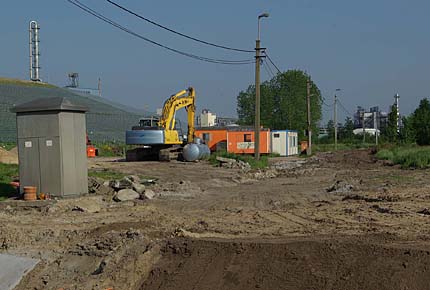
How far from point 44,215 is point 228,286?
24.3 feet

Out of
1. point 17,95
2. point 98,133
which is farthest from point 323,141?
point 17,95

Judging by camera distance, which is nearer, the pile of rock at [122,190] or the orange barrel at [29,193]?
the orange barrel at [29,193]

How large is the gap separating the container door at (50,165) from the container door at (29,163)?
14 centimetres

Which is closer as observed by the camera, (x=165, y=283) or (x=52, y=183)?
(x=165, y=283)

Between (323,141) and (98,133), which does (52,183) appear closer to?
(98,133)

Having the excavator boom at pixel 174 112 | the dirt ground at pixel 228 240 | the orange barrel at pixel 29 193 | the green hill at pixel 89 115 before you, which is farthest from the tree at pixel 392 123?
the orange barrel at pixel 29 193

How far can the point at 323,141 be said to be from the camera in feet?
330

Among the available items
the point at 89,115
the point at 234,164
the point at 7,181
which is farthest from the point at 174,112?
the point at 89,115

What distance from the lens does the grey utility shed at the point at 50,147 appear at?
567 inches

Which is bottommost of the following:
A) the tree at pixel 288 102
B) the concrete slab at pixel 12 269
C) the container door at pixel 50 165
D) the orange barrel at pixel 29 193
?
the concrete slab at pixel 12 269

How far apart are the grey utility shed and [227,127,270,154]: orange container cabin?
3736 centimetres

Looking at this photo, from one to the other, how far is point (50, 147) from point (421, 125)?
53606mm

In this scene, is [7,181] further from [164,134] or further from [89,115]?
[89,115]

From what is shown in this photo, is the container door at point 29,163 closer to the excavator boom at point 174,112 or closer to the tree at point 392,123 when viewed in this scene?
the excavator boom at point 174,112
